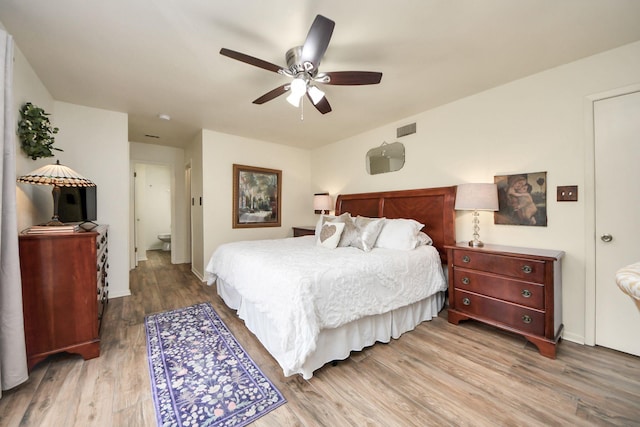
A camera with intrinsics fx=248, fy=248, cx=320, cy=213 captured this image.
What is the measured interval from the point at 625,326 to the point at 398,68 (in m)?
2.89

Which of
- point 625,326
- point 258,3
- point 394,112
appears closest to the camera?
point 258,3

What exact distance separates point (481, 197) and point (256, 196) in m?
3.49

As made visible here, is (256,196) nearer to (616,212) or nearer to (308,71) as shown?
(308,71)

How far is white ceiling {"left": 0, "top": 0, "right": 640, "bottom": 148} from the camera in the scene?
1.62 metres

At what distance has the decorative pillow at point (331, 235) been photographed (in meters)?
2.87

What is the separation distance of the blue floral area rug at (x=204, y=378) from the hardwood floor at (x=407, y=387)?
0.07 meters

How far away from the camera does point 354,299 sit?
6.44 feet

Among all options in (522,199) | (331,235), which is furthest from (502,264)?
(331,235)

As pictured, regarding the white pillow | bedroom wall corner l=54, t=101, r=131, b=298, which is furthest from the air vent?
bedroom wall corner l=54, t=101, r=131, b=298

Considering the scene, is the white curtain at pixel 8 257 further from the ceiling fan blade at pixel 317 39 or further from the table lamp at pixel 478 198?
the table lamp at pixel 478 198

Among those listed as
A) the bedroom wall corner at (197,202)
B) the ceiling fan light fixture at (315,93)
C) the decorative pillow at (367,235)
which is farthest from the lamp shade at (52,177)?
the decorative pillow at (367,235)

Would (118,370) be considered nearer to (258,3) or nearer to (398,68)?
(258,3)

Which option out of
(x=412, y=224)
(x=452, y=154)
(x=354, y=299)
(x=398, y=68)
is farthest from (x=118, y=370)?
(x=452, y=154)

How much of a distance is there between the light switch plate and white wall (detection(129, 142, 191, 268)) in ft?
19.2
